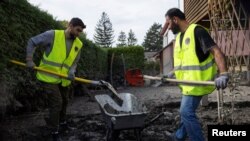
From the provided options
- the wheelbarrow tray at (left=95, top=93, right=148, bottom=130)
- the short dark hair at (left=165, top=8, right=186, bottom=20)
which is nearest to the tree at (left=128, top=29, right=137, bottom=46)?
the wheelbarrow tray at (left=95, top=93, right=148, bottom=130)

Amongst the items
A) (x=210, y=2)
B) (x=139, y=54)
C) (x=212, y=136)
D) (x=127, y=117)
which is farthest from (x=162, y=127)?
(x=139, y=54)

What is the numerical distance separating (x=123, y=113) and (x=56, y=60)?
1600mm

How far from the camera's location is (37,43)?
231 inches

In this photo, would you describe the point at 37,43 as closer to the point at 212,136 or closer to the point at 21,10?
the point at 21,10

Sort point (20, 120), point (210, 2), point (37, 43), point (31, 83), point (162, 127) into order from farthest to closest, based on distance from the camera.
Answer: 1. point (210, 2)
2. point (31, 83)
3. point (20, 120)
4. point (162, 127)
5. point (37, 43)

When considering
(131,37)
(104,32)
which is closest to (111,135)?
(104,32)

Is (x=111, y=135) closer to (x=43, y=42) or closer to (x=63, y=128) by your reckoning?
(x=63, y=128)

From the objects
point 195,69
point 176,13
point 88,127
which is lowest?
point 88,127

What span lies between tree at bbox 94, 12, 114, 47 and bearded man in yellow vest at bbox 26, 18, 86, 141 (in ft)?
303

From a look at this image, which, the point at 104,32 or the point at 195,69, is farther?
the point at 104,32

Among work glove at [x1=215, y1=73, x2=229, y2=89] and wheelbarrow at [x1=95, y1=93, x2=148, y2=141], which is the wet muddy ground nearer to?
wheelbarrow at [x1=95, y1=93, x2=148, y2=141]

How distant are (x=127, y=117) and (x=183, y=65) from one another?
3.13 ft

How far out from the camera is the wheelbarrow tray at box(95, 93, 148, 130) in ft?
15.3

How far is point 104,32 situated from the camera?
101 meters
